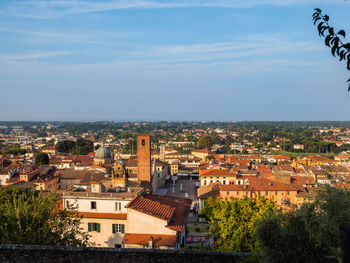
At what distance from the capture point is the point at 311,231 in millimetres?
9773

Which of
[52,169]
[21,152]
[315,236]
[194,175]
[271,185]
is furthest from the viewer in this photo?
[21,152]

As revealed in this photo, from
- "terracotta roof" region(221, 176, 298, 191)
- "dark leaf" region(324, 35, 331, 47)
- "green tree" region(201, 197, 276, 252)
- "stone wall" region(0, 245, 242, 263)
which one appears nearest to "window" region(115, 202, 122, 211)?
"green tree" region(201, 197, 276, 252)

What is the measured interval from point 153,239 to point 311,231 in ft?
35.4

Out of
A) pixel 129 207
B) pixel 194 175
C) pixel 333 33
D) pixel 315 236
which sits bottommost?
pixel 194 175

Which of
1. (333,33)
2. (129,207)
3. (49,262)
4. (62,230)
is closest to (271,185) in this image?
(129,207)

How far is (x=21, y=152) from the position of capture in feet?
311

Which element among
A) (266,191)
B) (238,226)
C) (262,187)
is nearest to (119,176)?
(238,226)

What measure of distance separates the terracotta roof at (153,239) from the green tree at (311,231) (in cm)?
863

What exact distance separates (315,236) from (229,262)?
296 centimetres

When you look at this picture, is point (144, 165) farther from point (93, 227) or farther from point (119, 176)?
point (93, 227)

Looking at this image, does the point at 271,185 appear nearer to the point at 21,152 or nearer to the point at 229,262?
the point at 229,262

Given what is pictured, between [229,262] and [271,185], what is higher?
[229,262]

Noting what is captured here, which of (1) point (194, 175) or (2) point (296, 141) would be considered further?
(2) point (296, 141)

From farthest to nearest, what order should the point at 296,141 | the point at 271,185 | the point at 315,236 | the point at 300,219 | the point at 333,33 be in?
the point at 296,141
the point at 271,185
the point at 300,219
the point at 315,236
the point at 333,33
